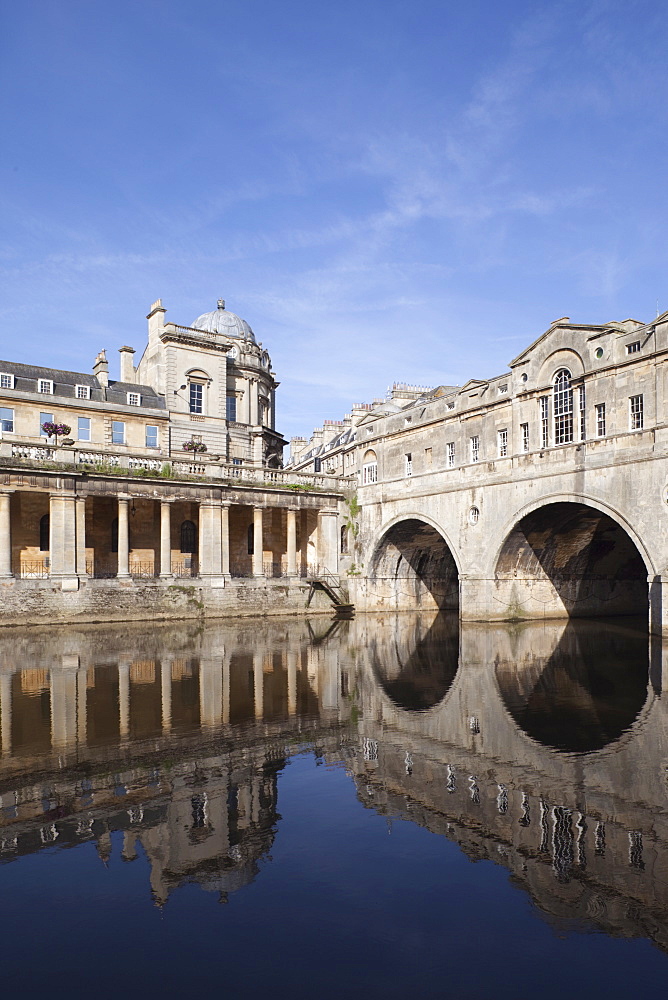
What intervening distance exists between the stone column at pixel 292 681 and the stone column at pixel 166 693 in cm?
251

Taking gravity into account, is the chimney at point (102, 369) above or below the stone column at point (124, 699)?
above

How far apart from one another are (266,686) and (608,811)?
9.72 m

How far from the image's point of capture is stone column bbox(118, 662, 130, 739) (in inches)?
499

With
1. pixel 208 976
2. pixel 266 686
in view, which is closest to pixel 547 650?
pixel 266 686

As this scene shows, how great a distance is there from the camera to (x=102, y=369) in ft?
143

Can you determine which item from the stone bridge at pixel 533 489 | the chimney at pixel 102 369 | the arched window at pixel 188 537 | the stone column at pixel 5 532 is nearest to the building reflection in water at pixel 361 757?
the stone bridge at pixel 533 489

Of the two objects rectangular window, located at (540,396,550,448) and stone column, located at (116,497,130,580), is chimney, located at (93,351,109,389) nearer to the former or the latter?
stone column, located at (116,497,130,580)

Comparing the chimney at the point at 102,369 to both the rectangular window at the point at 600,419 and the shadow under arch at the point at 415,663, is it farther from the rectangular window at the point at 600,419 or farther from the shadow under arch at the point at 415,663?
the rectangular window at the point at 600,419

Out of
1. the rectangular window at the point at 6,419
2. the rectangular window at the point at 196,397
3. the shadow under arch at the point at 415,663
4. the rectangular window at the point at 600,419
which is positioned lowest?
the shadow under arch at the point at 415,663

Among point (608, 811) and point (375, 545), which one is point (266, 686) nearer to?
point (608, 811)

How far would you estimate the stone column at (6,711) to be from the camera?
11422mm

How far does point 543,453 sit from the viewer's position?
2978 cm

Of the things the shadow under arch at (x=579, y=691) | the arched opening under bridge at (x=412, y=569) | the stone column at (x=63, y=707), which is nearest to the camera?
the stone column at (x=63, y=707)

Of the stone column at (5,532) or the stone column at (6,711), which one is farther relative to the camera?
the stone column at (5,532)
